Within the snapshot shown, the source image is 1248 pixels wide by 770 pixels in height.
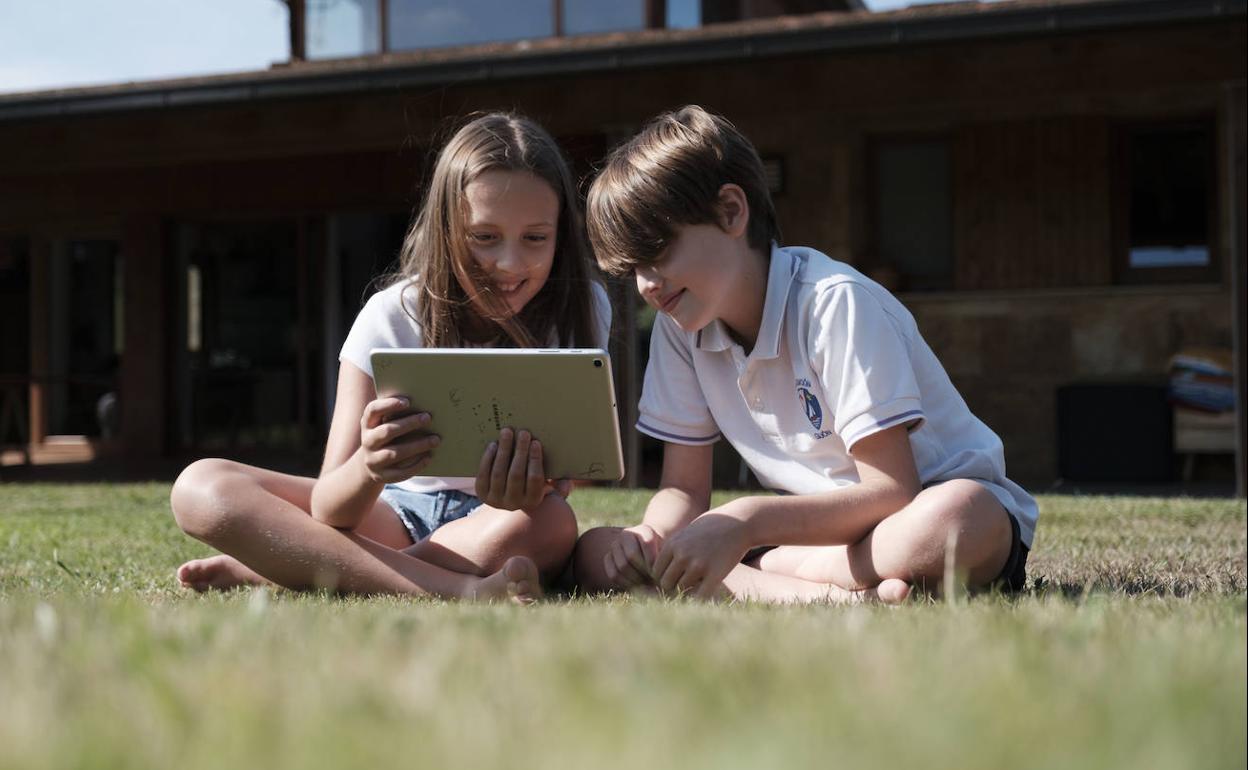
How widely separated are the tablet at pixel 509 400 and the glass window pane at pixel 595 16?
921 centimetres

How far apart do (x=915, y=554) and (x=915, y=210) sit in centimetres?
849

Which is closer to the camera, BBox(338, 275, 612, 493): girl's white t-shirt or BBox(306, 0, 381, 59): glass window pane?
BBox(338, 275, 612, 493): girl's white t-shirt

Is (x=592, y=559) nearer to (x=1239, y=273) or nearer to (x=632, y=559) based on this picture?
(x=632, y=559)

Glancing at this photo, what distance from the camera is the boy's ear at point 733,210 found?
2.87 m

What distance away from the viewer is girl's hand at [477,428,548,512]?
2.80 meters

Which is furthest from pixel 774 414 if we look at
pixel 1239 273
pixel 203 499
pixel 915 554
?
pixel 1239 273

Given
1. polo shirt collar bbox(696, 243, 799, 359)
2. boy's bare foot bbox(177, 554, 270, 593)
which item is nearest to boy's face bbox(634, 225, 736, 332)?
polo shirt collar bbox(696, 243, 799, 359)

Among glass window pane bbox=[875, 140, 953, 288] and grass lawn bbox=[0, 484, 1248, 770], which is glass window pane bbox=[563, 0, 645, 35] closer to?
glass window pane bbox=[875, 140, 953, 288]

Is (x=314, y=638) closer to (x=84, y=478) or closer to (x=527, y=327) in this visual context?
(x=527, y=327)

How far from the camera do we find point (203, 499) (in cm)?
302

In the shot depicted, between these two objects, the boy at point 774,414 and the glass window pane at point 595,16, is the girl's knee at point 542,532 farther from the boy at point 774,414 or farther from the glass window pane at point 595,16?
the glass window pane at point 595,16

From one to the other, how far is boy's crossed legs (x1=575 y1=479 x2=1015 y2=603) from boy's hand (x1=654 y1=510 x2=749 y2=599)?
21cm

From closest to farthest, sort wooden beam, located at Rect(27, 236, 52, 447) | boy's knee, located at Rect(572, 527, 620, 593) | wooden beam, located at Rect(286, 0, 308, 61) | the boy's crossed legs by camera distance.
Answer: the boy's crossed legs < boy's knee, located at Rect(572, 527, 620, 593) < wooden beam, located at Rect(286, 0, 308, 61) < wooden beam, located at Rect(27, 236, 52, 447)

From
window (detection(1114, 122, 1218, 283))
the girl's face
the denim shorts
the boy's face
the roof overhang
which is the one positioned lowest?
the denim shorts
